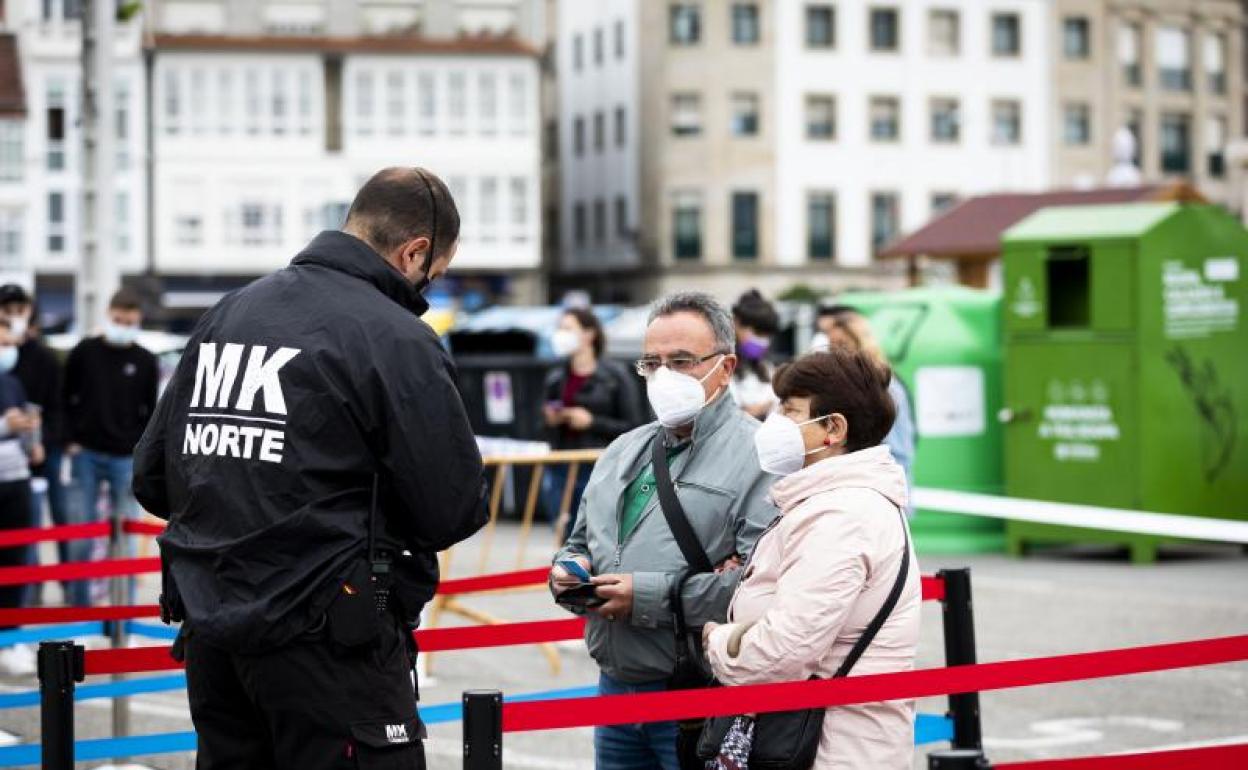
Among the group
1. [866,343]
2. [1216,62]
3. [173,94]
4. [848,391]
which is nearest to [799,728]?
[848,391]

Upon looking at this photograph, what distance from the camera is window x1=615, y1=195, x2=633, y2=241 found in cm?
6881

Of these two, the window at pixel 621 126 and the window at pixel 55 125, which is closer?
the window at pixel 55 125

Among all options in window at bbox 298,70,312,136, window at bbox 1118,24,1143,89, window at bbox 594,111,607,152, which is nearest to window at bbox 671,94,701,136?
window at bbox 594,111,607,152

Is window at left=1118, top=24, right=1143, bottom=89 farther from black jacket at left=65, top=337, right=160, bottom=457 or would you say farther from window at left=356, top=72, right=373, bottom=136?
black jacket at left=65, top=337, right=160, bottom=457

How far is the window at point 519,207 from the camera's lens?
68000mm

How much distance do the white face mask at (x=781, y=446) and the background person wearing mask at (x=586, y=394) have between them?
788cm

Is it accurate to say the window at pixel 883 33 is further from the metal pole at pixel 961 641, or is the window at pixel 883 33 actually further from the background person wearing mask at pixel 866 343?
the metal pole at pixel 961 641

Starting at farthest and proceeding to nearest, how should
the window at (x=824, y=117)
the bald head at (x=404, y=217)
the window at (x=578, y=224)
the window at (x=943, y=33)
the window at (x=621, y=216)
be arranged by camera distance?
the window at (x=578, y=224) < the window at (x=943, y=33) < the window at (x=621, y=216) < the window at (x=824, y=117) < the bald head at (x=404, y=217)

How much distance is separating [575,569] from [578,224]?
68.0 metres

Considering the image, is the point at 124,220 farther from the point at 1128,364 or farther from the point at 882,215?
the point at 1128,364

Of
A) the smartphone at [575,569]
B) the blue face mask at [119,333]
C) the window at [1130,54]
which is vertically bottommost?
the smartphone at [575,569]

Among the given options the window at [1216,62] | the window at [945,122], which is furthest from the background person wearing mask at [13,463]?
the window at [1216,62]

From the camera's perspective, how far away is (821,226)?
6838 cm

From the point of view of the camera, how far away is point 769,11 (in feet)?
223
